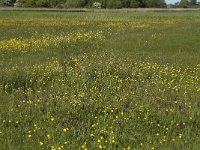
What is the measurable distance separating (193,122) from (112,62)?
624 centimetres

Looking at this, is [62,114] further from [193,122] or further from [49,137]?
[193,122]

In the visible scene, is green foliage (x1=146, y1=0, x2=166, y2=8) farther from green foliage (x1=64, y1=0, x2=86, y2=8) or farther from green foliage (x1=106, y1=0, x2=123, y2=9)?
green foliage (x1=64, y1=0, x2=86, y2=8)

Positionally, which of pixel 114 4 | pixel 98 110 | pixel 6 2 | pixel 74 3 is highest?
pixel 6 2

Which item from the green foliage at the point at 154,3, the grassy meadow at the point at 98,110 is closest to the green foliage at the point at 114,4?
the green foliage at the point at 154,3

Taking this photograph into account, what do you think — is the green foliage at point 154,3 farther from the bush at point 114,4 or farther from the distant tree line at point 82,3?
the bush at point 114,4

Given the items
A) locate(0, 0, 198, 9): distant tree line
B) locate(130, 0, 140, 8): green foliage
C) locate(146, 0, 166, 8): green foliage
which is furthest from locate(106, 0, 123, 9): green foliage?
locate(146, 0, 166, 8): green foliage

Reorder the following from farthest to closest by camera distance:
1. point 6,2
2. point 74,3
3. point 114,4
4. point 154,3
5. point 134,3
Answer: point 154,3 → point 134,3 → point 114,4 → point 74,3 → point 6,2

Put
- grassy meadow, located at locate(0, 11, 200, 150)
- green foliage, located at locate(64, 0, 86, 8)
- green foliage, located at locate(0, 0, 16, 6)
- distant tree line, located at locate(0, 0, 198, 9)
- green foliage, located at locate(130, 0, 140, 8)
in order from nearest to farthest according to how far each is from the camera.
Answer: grassy meadow, located at locate(0, 11, 200, 150)
green foliage, located at locate(0, 0, 16, 6)
distant tree line, located at locate(0, 0, 198, 9)
green foliage, located at locate(64, 0, 86, 8)
green foliage, located at locate(130, 0, 140, 8)

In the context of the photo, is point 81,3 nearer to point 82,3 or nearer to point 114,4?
point 82,3

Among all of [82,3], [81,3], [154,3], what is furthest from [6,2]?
[154,3]

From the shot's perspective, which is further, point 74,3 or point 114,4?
point 114,4

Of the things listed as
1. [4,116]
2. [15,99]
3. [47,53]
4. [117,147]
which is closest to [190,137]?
[117,147]

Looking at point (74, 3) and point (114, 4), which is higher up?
point (74, 3)

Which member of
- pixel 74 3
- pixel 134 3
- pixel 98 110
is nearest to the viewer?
pixel 98 110
